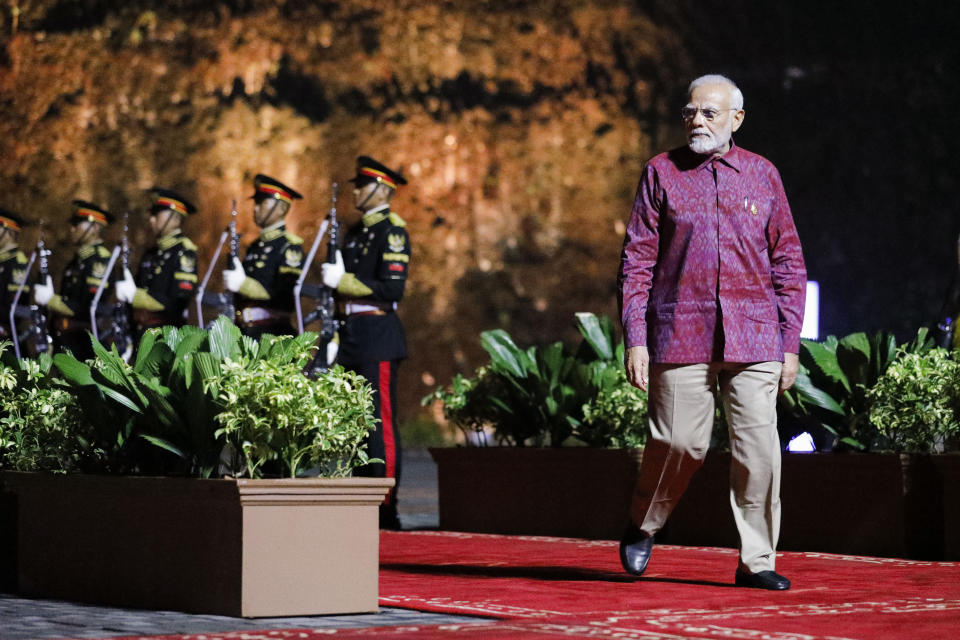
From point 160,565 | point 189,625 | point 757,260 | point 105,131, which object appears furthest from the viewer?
point 105,131

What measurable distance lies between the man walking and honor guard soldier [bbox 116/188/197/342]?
5.00 m

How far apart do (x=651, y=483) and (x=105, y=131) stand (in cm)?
898

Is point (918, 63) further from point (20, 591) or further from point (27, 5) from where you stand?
point (20, 591)

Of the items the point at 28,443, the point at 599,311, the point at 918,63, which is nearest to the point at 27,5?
the point at 599,311

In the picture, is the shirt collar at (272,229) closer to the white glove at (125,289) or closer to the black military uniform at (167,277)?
the black military uniform at (167,277)

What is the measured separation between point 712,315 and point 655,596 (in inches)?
30.0

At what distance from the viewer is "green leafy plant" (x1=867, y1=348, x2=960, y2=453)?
222 inches

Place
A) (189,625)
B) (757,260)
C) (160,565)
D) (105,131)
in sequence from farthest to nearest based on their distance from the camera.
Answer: (105,131)
(757,260)
(160,565)
(189,625)

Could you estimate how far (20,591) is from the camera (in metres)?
4.64

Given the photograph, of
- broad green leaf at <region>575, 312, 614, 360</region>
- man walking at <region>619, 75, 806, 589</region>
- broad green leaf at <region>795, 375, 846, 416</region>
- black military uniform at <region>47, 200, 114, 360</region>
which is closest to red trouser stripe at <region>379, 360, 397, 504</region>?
Result: broad green leaf at <region>575, 312, 614, 360</region>

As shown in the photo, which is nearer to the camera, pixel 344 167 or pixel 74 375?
pixel 74 375

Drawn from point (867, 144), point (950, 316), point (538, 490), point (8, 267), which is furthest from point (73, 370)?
point (867, 144)

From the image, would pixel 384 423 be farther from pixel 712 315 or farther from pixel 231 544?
pixel 231 544

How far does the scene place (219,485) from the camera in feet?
13.0
